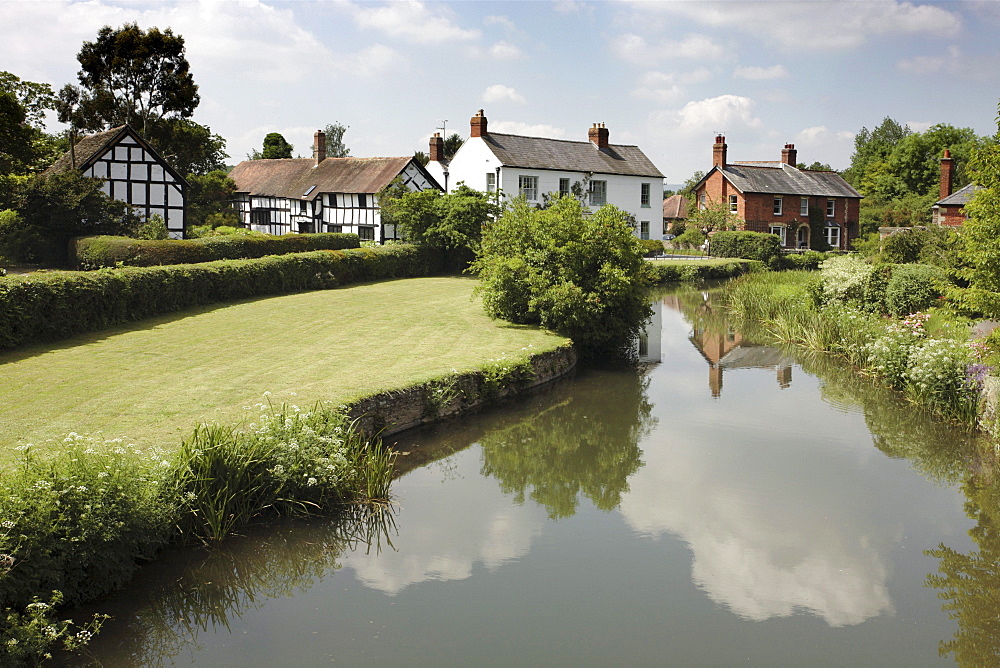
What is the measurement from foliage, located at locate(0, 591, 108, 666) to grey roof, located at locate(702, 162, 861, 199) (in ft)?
172

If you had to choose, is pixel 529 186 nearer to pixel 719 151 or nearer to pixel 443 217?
pixel 443 217

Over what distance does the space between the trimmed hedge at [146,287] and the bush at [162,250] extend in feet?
5.75

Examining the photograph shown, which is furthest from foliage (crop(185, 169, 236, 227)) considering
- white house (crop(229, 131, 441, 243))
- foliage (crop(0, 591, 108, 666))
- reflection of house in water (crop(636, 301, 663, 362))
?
foliage (crop(0, 591, 108, 666))

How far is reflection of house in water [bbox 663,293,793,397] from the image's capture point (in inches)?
744

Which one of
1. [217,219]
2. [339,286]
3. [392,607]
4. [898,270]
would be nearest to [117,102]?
[217,219]

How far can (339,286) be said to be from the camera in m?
27.0

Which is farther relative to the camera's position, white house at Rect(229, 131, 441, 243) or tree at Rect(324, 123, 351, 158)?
tree at Rect(324, 123, 351, 158)

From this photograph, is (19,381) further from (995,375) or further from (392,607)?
(995,375)

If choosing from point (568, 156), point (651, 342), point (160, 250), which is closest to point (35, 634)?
point (160, 250)

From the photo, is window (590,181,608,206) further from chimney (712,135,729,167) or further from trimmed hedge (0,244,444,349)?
trimmed hedge (0,244,444,349)

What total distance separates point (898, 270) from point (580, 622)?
18.3 metres

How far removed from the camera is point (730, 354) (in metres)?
21.8

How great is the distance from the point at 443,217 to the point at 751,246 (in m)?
21.3

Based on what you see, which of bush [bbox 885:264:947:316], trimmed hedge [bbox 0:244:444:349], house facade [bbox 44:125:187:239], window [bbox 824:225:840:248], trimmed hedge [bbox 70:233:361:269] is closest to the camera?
trimmed hedge [bbox 0:244:444:349]
